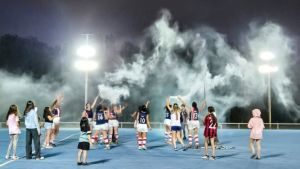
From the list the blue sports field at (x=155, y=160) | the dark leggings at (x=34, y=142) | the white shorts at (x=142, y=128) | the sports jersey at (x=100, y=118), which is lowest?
the blue sports field at (x=155, y=160)

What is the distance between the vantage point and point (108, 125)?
19422 millimetres

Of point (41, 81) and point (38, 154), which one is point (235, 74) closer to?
point (41, 81)

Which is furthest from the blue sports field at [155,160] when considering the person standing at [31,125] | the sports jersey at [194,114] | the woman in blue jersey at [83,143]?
the sports jersey at [194,114]

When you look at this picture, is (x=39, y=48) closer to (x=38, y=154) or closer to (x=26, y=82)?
(x=26, y=82)

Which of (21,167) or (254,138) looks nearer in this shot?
(21,167)

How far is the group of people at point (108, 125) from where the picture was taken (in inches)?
561

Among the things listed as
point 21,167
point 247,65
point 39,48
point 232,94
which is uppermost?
point 39,48

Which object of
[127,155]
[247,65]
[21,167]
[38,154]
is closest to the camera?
[21,167]

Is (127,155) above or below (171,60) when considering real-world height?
below

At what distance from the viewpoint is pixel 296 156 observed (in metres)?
15.8

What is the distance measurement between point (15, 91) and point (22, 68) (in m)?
7.44

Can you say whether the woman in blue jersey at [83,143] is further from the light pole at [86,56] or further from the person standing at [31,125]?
the light pole at [86,56]

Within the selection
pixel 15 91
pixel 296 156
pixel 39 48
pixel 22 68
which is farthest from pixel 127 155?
pixel 39 48

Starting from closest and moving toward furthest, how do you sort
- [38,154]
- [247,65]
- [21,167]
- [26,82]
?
[21,167] → [38,154] → [247,65] → [26,82]
